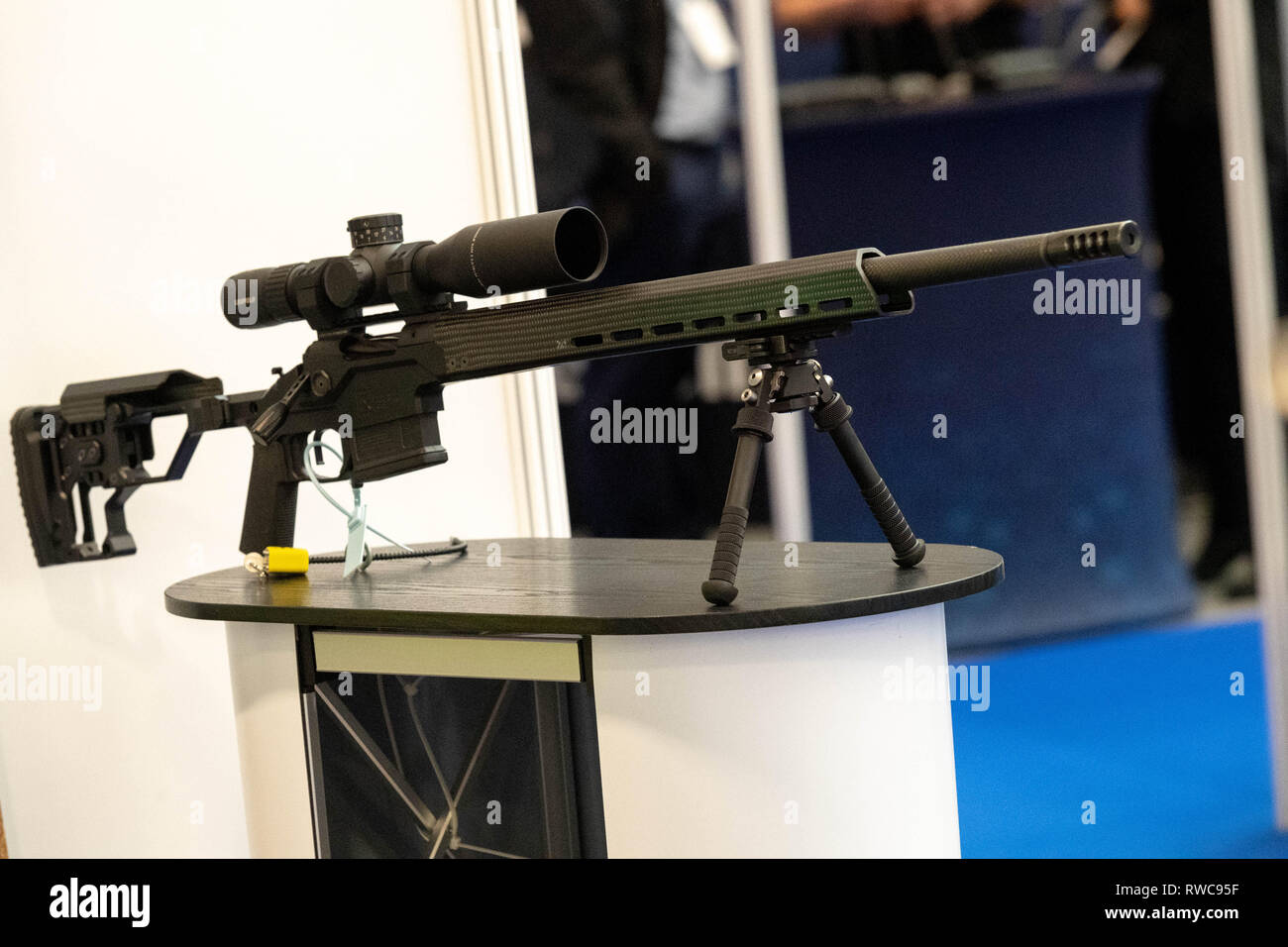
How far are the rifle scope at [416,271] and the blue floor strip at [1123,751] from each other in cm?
180

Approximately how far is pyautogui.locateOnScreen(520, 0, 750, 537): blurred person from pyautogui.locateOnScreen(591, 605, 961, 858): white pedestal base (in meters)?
1.88

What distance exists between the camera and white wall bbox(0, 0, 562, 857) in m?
2.61

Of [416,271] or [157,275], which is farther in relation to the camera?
[157,275]

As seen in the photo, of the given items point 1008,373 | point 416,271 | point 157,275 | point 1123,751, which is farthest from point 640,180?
point 1123,751

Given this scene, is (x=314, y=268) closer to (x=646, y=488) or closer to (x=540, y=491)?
(x=540, y=491)

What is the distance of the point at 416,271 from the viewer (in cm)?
204

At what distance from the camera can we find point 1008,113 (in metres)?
3.75

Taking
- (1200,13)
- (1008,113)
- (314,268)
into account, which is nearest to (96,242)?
(314,268)

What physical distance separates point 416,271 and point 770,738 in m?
0.89

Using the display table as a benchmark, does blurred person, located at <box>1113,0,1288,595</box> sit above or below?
above

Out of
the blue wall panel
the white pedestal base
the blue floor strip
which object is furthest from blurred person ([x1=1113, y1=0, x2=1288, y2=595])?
the white pedestal base

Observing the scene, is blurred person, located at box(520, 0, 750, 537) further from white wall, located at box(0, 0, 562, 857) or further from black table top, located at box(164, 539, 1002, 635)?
black table top, located at box(164, 539, 1002, 635)

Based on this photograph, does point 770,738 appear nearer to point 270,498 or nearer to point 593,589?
point 593,589
